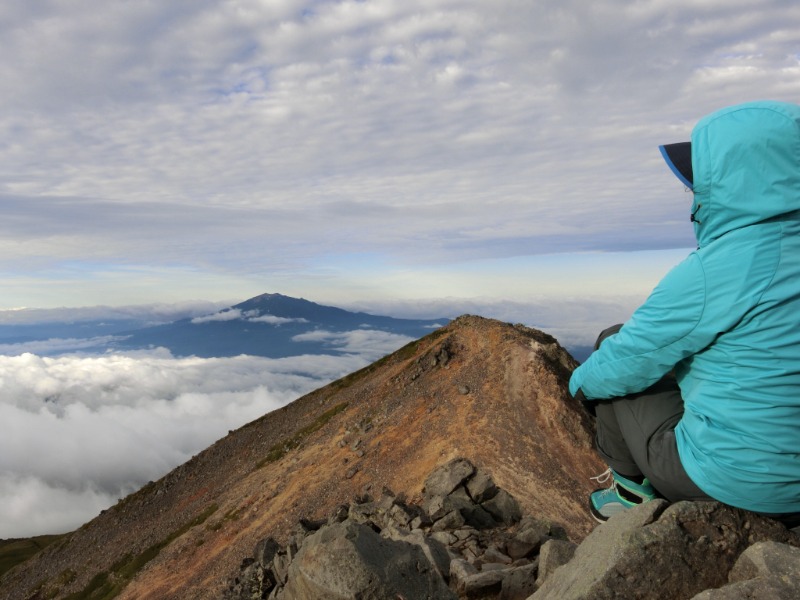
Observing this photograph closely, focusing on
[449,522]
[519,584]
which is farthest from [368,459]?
[519,584]

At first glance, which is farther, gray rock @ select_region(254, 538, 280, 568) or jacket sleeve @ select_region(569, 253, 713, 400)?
gray rock @ select_region(254, 538, 280, 568)

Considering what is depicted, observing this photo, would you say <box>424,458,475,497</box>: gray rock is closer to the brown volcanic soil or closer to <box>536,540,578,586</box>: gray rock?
the brown volcanic soil

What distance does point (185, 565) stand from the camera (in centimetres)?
3288

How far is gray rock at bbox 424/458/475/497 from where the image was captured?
19.4 metres

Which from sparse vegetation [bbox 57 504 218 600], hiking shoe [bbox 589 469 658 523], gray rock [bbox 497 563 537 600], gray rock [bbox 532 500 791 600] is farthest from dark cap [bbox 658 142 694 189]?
sparse vegetation [bbox 57 504 218 600]

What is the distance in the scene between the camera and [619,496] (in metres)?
7.97

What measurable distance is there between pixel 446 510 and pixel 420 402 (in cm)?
1430

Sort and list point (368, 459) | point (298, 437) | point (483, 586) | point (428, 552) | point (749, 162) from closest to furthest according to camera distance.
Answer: point (749, 162), point (483, 586), point (428, 552), point (368, 459), point (298, 437)

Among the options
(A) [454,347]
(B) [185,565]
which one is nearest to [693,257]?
(A) [454,347]

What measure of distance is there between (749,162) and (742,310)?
4.49 ft

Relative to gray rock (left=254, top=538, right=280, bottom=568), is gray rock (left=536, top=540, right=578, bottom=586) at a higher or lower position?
higher

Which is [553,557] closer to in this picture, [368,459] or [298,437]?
[368,459]

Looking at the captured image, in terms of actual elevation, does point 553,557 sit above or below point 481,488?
above

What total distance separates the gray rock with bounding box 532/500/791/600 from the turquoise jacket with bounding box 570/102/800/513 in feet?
1.74
